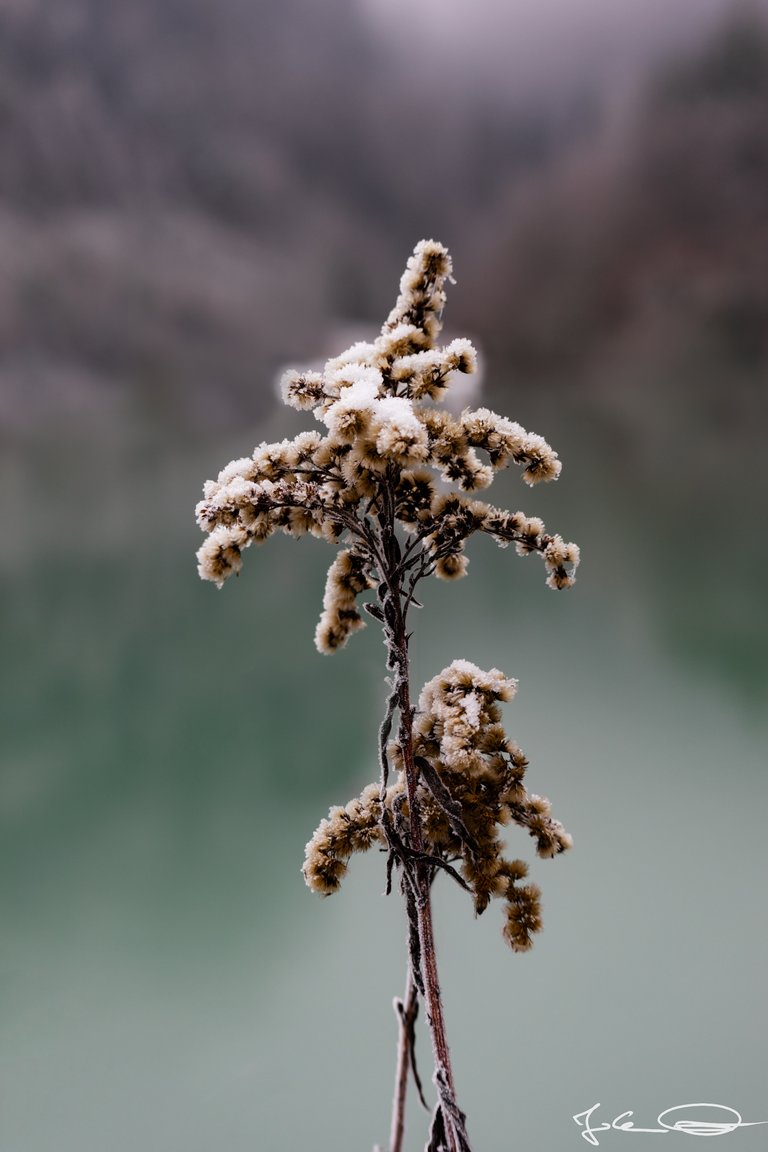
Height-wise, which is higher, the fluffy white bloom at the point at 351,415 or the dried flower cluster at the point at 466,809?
the fluffy white bloom at the point at 351,415

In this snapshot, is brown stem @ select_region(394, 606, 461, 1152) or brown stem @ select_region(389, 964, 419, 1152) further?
brown stem @ select_region(389, 964, 419, 1152)

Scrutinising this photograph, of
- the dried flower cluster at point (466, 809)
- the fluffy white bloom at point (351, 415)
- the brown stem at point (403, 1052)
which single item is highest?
the fluffy white bloom at point (351, 415)

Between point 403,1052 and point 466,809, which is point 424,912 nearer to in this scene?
point 466,809

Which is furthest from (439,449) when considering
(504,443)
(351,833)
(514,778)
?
(351,833)

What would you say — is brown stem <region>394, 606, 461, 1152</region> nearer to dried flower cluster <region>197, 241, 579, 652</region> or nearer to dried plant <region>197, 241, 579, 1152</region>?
dried plant <region>197, 241, 579, 1152</region>

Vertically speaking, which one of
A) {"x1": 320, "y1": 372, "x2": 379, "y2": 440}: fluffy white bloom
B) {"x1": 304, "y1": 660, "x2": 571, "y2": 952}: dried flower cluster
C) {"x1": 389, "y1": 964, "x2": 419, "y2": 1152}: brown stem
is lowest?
{"x1": 389, "y1": 964, "x2": 419, "y2": 1152}: brown stem

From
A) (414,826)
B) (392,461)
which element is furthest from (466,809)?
(392,461)

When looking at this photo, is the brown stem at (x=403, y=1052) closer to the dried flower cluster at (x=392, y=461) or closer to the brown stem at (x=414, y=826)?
the brown stem at (x=414, y=826)

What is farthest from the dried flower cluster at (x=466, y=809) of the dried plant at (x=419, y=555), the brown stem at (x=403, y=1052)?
the brown stem at (x=403, y=1052)

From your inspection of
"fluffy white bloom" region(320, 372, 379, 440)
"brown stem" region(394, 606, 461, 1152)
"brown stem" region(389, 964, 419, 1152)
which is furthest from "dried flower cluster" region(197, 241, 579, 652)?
"brown stem" region(389, 964, 419, 1152)
